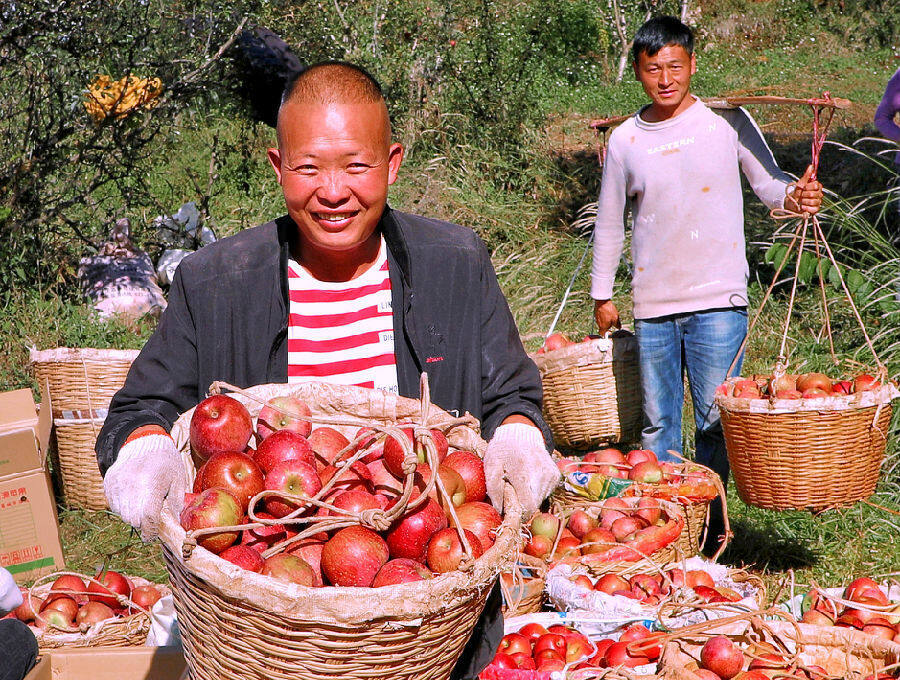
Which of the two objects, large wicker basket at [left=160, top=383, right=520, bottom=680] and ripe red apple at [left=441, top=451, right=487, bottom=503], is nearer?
large wicker basket at [left=160, top=383, right=520, bottom=680]

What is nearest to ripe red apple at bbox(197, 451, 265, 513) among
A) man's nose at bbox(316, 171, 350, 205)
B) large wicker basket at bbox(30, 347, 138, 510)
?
man's nose at bbox(316, 171, 350, 205)

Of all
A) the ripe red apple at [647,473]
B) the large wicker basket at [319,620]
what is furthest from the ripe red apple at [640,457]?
the large wicker basket at [319,620]

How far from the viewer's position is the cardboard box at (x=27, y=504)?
396cm

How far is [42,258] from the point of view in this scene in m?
6.31

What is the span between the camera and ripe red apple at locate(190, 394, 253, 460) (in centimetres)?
171

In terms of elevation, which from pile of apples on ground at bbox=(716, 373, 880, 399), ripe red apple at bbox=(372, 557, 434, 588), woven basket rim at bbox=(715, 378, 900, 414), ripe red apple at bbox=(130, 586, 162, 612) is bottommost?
ripe red apple at bbox=(130, 586, 162, 612)

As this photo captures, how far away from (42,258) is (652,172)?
4.50 m

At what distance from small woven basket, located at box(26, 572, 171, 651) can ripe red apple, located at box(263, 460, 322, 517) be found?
5.29 ft

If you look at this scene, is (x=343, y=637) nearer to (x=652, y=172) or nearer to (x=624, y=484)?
(x=624, y=484)

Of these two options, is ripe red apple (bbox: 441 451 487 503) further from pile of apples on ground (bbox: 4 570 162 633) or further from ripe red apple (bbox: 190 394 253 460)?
pile of apples on ground (bbox: 4 570 162 633)

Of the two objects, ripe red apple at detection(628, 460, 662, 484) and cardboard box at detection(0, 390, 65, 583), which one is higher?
ripe red apple at detection(628, 460, 662, 484)

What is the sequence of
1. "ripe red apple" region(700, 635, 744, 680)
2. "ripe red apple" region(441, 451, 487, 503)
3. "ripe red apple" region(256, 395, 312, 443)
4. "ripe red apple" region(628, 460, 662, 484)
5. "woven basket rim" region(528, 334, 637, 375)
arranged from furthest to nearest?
"woven basket rim" region(528, 334, 637, 375) < "ripe red apple" region(628, 460, 662, 484) < "ripe red apple" region(700, 635, 744, 680) < "ripe red apple" region(256, 395, 312, 443) < "ripe red apple" region(441, 451, 487, 503)

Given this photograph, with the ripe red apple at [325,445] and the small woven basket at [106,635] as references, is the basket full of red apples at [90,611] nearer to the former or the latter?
the small woven basket at [106,635]

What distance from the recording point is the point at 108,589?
3145 mm
